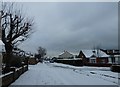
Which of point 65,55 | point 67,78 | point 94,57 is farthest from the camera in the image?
point 65,55

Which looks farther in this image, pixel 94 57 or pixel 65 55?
pixel 65 55

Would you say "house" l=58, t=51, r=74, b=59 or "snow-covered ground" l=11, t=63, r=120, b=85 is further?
"house" l=58, t=51, r=74, b=59

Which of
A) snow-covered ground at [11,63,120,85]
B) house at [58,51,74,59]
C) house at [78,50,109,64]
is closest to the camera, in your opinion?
snow-covered ground at [11,63,120,85]

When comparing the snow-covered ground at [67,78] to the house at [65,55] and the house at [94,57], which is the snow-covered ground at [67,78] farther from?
the house at [65,55]

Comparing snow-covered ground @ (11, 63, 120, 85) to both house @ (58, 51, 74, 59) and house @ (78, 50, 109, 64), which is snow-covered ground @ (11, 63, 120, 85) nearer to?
house @ (78, 50, 109, 64)

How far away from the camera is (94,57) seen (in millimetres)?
96562

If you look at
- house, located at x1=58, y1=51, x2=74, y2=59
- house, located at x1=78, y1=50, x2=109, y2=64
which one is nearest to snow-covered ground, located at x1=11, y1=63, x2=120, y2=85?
house, located at x1=78, y1=50, x2=109, y2=64

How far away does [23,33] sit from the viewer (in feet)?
117

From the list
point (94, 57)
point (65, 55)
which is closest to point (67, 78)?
point (94, 57)

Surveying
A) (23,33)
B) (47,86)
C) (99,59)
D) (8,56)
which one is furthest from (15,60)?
(99,59)

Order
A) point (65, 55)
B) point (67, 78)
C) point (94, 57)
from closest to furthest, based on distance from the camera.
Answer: point (67, 78), point (94, 57), point (65, 55)

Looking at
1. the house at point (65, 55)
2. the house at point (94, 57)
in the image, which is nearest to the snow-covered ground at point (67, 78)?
the house at point (94, 57)

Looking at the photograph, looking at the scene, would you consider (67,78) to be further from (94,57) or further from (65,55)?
(65,55)

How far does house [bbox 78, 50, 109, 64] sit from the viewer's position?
91.7 metres
